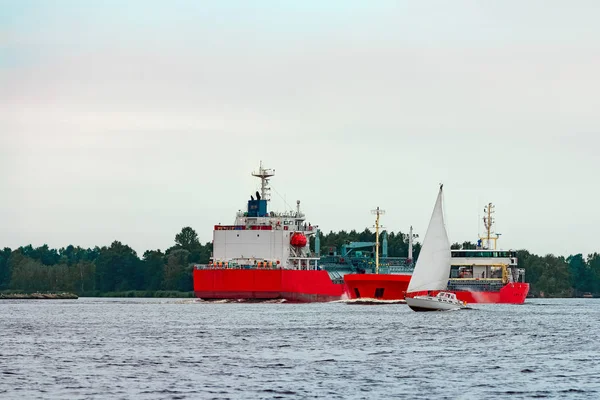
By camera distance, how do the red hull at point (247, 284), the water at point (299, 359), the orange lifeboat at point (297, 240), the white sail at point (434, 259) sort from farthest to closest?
the orange lifeboat at point (297, 240), the red hull at point (247, 284), the white sail at point (434, 259), the water at point (299, 359)

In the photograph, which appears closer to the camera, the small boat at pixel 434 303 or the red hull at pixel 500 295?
the small boat at pixel 434 303

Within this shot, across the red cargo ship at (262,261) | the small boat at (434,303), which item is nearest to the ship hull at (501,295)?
the red cargo ship at (262,261)

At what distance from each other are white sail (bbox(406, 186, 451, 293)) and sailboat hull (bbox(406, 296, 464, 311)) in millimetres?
856

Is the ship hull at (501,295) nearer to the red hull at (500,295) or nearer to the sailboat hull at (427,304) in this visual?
the red hull at (500,295)

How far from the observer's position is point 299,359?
47531mm

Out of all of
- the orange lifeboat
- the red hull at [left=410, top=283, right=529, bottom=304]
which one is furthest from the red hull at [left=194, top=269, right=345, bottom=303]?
the red hull at [left=410, top=283, right=529, bottom=304]

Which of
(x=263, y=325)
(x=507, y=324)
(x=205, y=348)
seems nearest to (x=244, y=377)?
(x=205, y=348)

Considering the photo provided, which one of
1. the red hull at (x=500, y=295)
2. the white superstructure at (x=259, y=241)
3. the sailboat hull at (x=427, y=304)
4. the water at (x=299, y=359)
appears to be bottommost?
the water at (x=299, y=359)

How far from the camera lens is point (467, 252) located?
12569cm

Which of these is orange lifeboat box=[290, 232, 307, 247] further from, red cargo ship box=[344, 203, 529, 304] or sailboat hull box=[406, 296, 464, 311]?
sailboat hull box=[406, 296, 464, 311]

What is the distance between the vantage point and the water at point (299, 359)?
3828 centimetres

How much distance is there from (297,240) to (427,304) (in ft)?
108

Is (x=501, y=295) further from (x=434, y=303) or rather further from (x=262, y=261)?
(x=434, y=303)

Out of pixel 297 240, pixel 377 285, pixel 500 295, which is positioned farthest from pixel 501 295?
pixel 297 240
